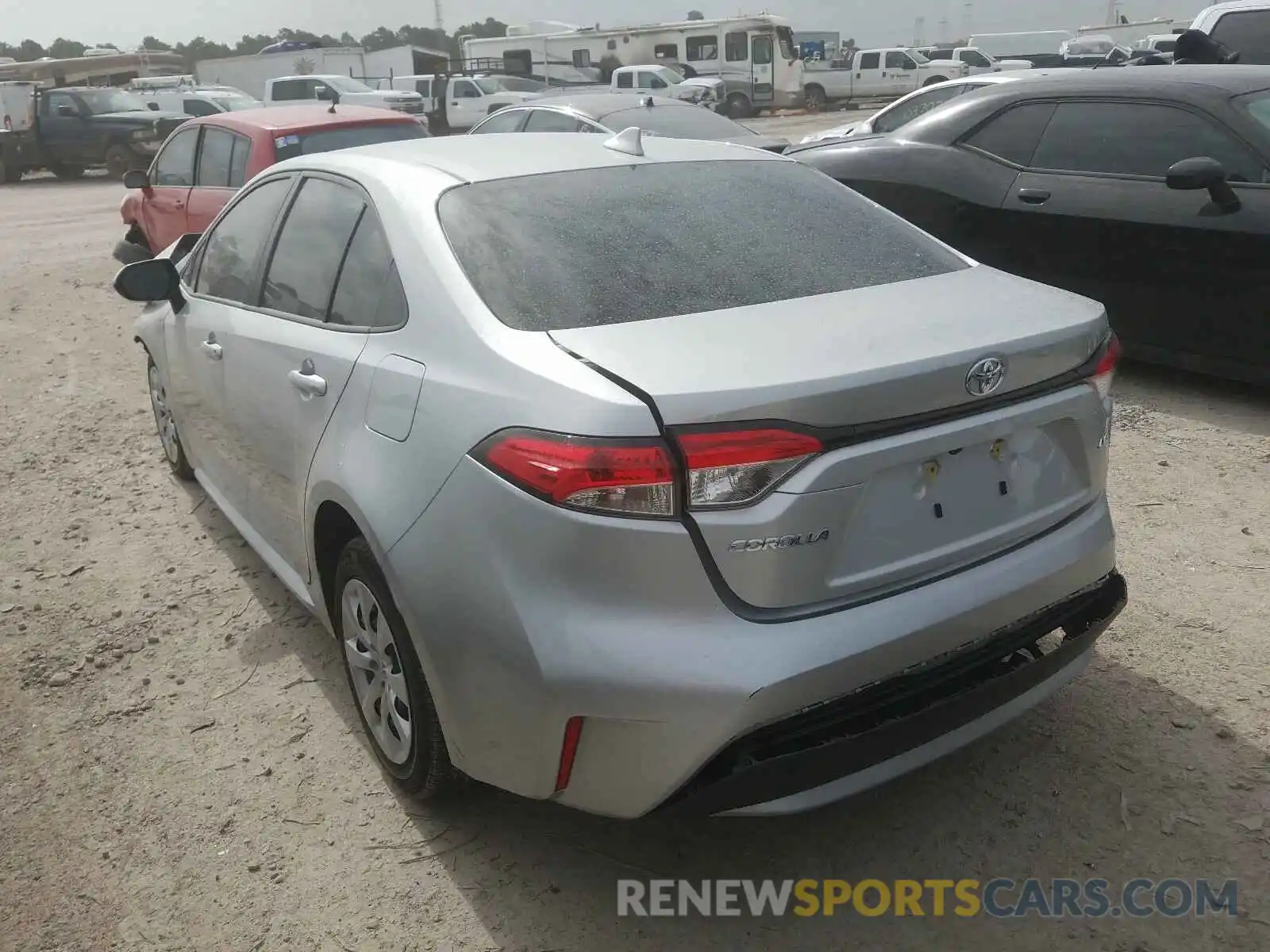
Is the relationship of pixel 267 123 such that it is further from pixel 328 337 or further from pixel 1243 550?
pixel 1243 550

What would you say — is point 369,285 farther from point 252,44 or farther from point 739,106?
point 252,44

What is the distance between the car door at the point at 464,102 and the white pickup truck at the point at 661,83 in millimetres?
3633

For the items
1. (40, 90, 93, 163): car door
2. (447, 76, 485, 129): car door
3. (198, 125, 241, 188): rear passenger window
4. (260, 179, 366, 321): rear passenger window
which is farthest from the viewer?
(447, 76, 485, 129): car door

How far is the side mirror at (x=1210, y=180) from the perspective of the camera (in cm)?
502

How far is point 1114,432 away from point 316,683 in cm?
374

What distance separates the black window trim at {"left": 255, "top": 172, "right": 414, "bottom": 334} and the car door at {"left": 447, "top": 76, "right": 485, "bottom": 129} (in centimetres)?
2714

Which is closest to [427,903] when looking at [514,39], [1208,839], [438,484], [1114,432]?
[438,484]

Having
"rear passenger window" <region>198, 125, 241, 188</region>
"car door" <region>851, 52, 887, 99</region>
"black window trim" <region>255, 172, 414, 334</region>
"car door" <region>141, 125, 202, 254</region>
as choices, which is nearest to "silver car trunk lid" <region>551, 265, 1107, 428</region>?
"black window trim" <region>255, 172, 414, 334</region>

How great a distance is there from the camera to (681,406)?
2.00 metres

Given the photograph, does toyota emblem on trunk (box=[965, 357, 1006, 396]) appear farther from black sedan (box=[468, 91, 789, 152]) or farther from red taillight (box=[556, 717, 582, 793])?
black sedan (box=[468, 91, 789, 152])

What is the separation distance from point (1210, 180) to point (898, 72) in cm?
3080

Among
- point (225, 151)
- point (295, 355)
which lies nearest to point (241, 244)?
point (295, 355)

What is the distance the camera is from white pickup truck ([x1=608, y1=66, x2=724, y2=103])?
28.0 meters

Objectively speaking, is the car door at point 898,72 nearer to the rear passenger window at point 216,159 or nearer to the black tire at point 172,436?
the rear passenger window at point 216,159
